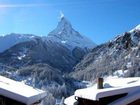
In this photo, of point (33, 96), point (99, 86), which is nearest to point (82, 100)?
point (99, 86)

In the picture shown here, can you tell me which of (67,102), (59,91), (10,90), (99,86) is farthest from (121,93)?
(59,91)

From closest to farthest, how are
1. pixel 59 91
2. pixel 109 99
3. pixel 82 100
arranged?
1. pixel 109 99
2. pixel 82 100
3. pixel 59 91

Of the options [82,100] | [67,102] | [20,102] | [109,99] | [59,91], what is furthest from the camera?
[59,91]

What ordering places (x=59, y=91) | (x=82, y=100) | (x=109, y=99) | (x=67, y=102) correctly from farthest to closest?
(x=59, y=91), (x=67, y=102), (x=82, y=100), (x=109, y=99)

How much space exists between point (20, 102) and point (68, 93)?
180 m

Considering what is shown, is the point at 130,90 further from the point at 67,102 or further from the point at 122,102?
the point at 67,102

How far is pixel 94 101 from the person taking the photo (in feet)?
44.5

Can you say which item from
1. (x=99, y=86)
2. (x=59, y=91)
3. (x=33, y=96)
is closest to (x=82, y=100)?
(x=99, y=86)

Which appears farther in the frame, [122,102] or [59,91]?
[59,91]

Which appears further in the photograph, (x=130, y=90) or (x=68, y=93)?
(x=68, y=93)

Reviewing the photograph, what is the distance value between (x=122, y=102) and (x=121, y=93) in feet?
1.22

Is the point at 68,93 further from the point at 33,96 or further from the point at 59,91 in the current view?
the point at 33,96

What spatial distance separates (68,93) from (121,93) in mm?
177979

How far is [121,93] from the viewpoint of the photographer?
13.9m
